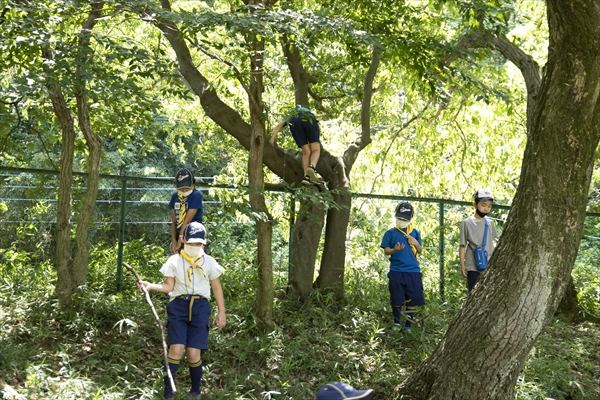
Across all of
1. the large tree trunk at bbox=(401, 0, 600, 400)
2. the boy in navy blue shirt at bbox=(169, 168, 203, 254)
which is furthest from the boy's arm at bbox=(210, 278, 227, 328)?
the large tree trunk at bbox=(401, 0, 600, 400)

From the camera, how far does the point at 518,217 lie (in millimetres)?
5770

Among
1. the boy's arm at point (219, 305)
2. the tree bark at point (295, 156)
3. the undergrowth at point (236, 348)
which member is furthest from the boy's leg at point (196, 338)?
the tree bark at point (295, 156)

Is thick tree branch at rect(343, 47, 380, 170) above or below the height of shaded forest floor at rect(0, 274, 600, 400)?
above

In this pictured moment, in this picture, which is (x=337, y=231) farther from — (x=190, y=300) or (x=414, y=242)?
(x=190, y=300)

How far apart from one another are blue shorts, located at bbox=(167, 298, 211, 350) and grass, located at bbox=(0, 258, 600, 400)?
414 mm

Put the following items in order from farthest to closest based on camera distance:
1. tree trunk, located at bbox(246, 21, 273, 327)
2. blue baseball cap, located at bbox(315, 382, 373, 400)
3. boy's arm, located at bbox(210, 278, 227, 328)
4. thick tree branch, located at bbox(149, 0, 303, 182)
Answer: thick tree branch, located at bbox(149, 0, 303, 182) < tree trunk, located at bbox(246, 21, 273, 327) < boy's arm, located at bbox(210, 278, 227, 328) < blue baseball cap, located at bbox(315, 382, 373, 400)

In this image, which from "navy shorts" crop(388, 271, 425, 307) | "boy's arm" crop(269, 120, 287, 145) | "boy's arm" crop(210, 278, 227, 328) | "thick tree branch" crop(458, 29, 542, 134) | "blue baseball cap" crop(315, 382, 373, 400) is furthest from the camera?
"thick tree branch" crop(458, 29, 542, 134)

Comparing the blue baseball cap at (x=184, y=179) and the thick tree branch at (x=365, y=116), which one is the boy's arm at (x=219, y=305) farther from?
the thick tree branch at (x=365, y=116)

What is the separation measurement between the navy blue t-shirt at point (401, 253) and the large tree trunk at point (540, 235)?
2.37m

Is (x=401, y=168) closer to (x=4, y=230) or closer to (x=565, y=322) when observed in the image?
(x=565, y=322)

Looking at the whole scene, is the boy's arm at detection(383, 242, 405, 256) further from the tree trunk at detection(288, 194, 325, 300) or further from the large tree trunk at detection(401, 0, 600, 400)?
the large tree trunk at detection(401, 0, 600, 400)

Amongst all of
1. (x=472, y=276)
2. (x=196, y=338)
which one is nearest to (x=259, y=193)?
(x=196, y=338)

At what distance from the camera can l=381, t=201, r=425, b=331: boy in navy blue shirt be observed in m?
8.13

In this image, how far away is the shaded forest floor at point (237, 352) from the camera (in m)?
6.24
